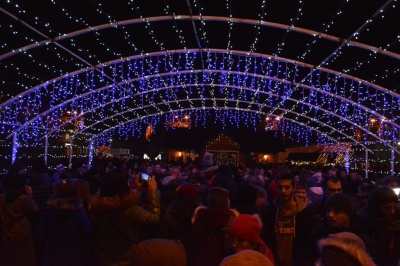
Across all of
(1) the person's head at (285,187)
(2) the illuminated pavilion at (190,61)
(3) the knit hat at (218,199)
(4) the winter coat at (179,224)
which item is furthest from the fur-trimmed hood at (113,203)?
(2) the illuminated pavilion at (190,61)

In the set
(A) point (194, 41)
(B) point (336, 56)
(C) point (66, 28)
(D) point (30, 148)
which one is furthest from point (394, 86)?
(D) point (30, 148)

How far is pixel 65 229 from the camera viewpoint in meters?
4.53

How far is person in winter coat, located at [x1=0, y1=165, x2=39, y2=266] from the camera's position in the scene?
5301mm

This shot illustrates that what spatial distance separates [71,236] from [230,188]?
2.52 meters

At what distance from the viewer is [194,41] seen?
60.1ft

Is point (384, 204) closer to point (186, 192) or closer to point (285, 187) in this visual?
point (285, 187)

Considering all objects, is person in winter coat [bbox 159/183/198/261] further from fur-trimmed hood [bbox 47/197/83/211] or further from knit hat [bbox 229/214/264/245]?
knit hat [bbox 229/214/264/245]

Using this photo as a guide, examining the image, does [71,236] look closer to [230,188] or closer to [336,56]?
[230,188]

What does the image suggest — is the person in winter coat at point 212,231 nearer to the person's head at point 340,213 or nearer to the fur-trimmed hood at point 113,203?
the fur-trimmed hood at point 113,203

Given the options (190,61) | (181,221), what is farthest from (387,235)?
(190,61)

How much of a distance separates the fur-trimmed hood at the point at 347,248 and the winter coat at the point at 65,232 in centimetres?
289

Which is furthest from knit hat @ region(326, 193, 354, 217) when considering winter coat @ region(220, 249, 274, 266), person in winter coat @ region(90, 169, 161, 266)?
person in winter coat @ region(90, 169, 161, 266)

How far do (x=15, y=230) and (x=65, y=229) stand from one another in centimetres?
125

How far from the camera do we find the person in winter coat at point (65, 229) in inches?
177
